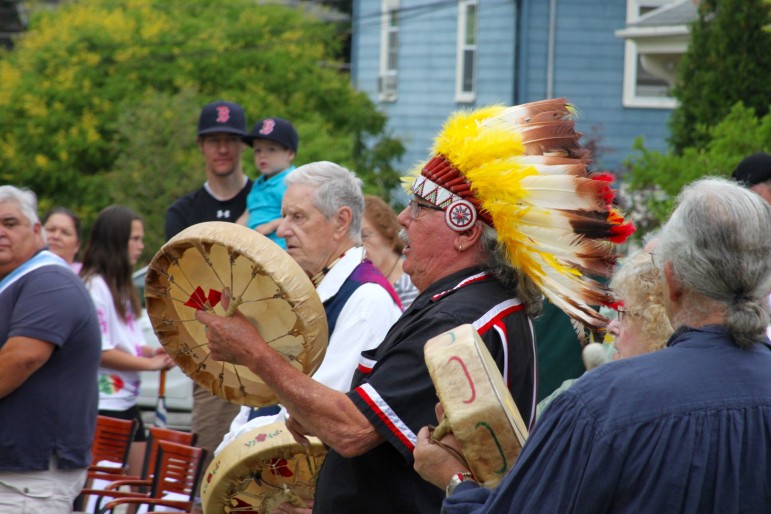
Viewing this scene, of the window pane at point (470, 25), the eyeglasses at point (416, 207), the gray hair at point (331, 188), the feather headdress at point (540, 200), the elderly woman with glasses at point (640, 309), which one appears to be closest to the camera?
the feather headdress at point (540, 200)

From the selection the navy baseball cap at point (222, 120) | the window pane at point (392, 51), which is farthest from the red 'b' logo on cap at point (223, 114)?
the window pane at point (392, 51)

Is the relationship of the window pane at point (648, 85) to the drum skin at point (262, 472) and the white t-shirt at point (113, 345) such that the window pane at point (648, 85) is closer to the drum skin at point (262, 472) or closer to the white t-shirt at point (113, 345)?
the white t-shirt at point (113, 345)

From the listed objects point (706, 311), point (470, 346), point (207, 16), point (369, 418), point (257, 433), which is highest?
point (207, 16)

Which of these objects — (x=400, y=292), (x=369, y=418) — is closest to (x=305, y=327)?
(x=369, y=418)

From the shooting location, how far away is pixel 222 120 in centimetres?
666

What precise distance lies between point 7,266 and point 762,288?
12.6 feet

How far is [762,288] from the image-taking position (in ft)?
7.23

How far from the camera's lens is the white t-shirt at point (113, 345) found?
6.74m

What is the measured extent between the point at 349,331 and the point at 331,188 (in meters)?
0.74

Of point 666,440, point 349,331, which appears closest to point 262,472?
point 349,331

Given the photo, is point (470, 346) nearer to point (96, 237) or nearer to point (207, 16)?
point (96, 237)

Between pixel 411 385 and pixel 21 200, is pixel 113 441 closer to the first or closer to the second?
pixel 21 200

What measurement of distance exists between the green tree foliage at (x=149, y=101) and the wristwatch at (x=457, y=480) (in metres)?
15.6

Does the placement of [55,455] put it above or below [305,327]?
below
